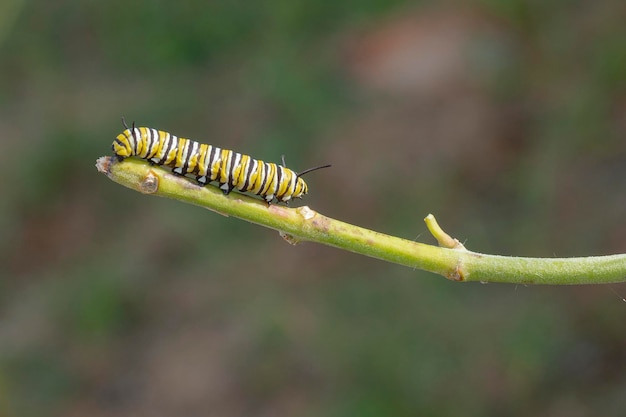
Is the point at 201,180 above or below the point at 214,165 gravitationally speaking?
below

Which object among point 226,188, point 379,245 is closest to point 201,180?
point 226,188

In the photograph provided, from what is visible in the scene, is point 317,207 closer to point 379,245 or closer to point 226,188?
point 226,188

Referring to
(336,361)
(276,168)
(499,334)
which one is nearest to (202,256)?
(336,361)

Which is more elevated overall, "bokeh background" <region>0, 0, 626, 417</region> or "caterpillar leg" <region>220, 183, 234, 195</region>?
"bokeh background" <region>0, 0, 626, 417</region>

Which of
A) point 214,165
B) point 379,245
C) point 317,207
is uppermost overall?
point 317,207

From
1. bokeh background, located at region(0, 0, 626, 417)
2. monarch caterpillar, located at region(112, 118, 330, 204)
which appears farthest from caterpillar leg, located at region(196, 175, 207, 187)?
bokeh background, located at region(0, 0, 626, 417)

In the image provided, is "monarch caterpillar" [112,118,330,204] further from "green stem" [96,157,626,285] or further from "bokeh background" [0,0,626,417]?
"bokeh background" [0,0,626,417]

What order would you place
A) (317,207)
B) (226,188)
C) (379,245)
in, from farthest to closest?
(317,207)
(226,188)
(379,245)
